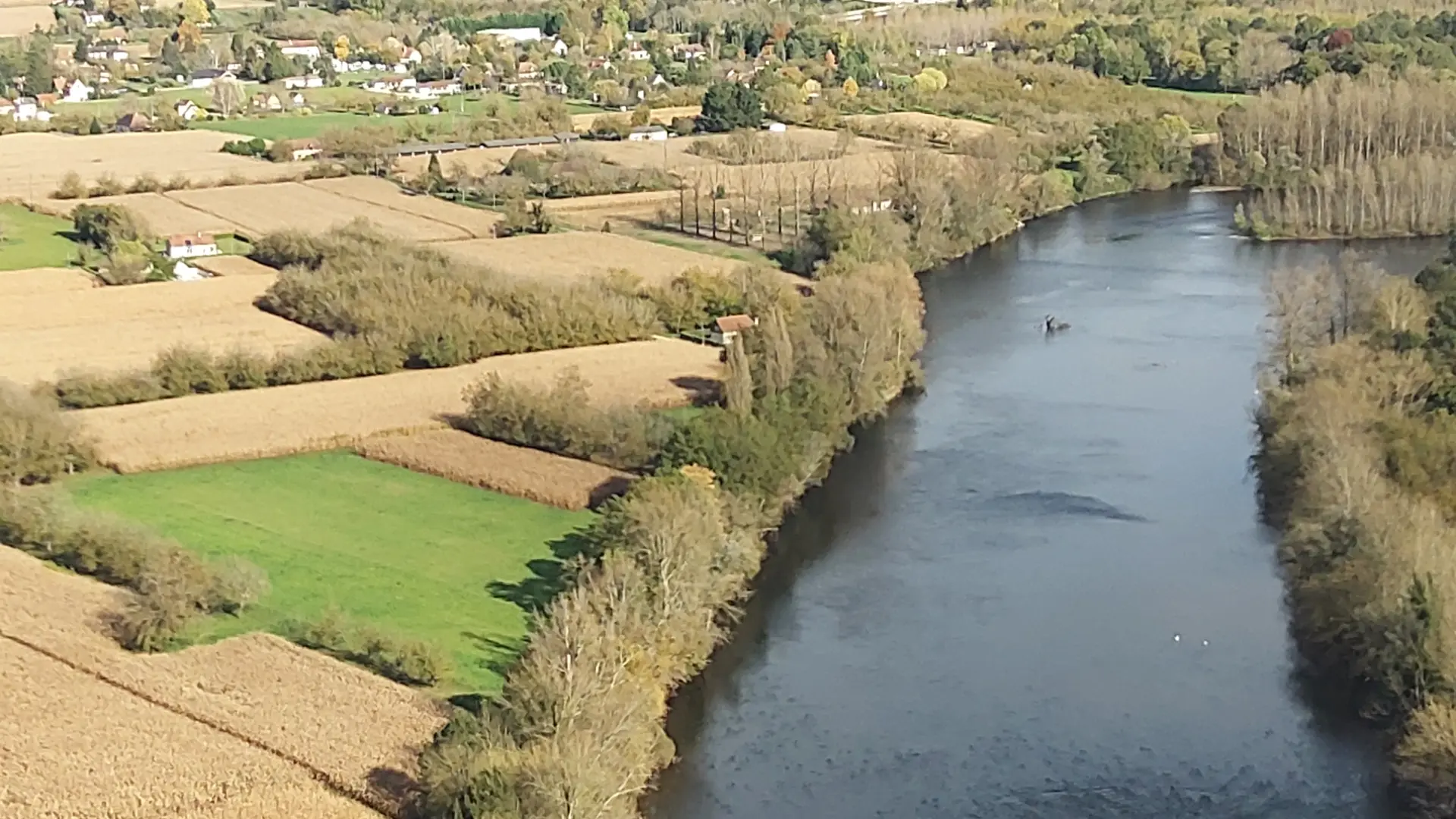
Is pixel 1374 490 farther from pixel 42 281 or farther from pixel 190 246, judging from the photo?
pixel 190 246

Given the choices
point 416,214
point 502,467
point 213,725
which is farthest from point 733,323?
point 213,725

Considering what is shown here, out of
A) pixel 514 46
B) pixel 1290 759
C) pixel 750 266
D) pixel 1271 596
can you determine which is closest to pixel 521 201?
pixel 750 266

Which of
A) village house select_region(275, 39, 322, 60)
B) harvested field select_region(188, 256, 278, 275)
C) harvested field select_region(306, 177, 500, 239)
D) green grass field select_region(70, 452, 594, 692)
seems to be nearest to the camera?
green grass field select_region(70, 452, 594, 692)

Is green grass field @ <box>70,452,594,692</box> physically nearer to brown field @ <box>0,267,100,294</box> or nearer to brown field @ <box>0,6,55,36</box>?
brown field @ <box>0,267,100,294</box>

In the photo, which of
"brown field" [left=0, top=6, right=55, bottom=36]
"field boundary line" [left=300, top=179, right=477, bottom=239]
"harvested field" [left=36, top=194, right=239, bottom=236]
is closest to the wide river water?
"field boundary line" [left=300, top=179, right=477, bottom=239]

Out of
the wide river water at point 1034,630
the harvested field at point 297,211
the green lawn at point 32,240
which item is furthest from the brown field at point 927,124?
the green lawn at point 32,240
